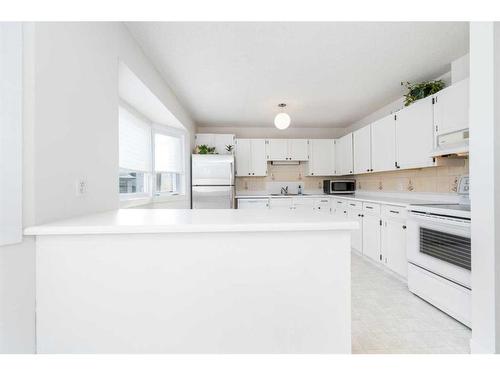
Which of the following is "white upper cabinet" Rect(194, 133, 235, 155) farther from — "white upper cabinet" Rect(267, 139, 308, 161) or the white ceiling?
the white ceiling

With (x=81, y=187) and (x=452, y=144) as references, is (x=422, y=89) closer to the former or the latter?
(x=452, y=144)

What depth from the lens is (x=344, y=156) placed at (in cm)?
501

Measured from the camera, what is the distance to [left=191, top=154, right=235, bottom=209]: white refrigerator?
4562mm

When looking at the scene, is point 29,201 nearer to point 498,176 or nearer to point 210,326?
point 210,326

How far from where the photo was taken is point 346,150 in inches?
194

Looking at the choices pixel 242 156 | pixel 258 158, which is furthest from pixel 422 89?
pixel 242 156

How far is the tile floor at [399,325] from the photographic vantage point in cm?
172

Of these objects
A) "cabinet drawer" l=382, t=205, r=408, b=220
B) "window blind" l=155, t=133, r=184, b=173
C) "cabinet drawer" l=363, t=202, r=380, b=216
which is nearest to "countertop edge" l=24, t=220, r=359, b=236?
"cabinet drawer" l=382, t=205, r=408, b=220

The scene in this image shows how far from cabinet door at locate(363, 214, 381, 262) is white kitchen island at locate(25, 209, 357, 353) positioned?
246cm

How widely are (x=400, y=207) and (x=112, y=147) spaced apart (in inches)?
119

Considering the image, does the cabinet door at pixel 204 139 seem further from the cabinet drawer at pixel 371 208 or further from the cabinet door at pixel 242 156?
the cabinet drawer at pixel 371 208

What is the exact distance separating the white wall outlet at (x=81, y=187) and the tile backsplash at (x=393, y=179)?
3.37 m

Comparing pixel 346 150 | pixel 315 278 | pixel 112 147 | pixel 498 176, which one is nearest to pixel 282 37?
pixel 112 147

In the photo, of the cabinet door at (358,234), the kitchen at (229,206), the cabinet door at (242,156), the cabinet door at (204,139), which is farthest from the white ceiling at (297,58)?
the cabinet door at (358,234)
